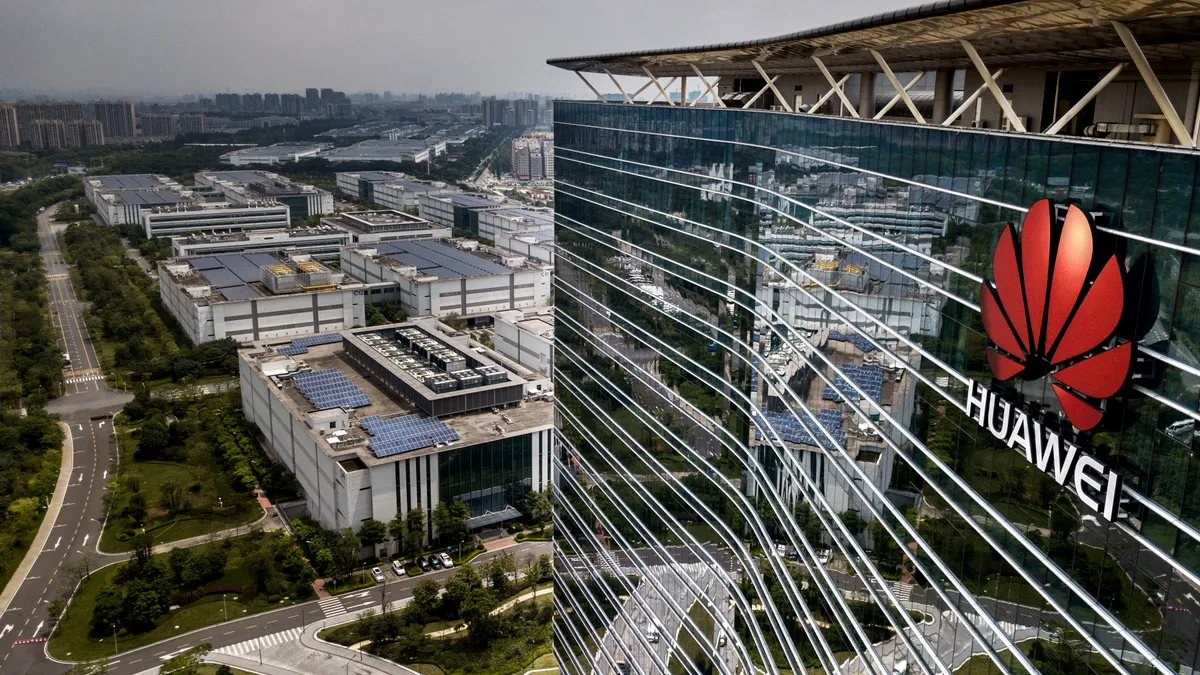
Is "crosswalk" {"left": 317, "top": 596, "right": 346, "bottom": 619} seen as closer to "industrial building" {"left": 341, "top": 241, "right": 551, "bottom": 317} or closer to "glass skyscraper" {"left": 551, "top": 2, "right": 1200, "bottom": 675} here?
"glass skyscraper" {"left": 551, "top": 2, "right": 1200, "bottom": 675}

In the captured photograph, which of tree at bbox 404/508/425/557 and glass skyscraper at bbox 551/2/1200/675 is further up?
glass skyscraper at bbox 551/2/1200/675

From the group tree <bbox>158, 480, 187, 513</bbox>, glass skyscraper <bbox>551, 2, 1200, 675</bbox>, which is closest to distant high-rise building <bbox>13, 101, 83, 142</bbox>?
tree <bbox>158, 480, 187, 513</bbox>

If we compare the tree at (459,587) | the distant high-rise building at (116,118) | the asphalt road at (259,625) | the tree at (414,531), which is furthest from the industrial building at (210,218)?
the distant high-rise building at (116,118)

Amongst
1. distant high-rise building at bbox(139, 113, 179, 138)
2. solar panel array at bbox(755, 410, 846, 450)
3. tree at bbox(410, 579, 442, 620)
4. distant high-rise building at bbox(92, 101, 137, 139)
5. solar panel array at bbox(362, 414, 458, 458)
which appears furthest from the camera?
distant high-rise building at bbox(139, 113, 179, 138)

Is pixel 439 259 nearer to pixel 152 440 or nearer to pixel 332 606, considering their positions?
pixel 152 440

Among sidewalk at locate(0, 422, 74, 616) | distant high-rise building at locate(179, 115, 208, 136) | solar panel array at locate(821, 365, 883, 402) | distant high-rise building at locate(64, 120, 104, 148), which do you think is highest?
distant high-rise building at locate(179, 115, 208, 136)

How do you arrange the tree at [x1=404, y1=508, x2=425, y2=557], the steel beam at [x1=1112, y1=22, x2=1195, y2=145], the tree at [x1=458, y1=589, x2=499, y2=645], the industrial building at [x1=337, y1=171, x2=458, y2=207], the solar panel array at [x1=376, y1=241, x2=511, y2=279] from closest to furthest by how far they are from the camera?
the steel beam at [x1=1112, y1=22, x2=1195, y2=145], the tree at [x1=458, y1=589, x2=499, y2=645], the tree at [x1=404, y1=508, x2=425, y2=557], the solar panel array at [x1=376, y1=241, x2=511, y2=279], the industrial building at [x1=337, y1=171, x2=458, y2=207]

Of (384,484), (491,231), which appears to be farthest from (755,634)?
(491,231)
